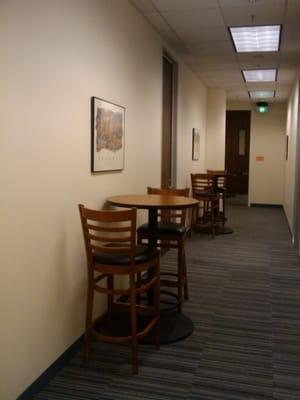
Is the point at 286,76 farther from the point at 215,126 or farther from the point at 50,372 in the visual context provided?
the point at 50,372

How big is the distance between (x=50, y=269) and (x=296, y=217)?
175 inches

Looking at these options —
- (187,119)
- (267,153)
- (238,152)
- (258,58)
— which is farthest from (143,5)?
(238,152)

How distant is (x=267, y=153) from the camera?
1080 cm

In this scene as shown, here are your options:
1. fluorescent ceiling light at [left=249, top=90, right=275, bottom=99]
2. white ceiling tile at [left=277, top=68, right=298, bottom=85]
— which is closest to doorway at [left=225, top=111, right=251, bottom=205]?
fluorescent ceiling light at [left=249, top=90, right=275, bottom=99]

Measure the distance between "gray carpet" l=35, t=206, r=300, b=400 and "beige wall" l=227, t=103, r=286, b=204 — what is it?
20.5 ft

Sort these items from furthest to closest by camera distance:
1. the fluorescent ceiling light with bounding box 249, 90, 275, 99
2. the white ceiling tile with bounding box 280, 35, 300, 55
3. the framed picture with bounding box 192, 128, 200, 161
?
the fluorescent ceiling light with bounding box 249, 90, 275, 99 → the framed picture with bounding box 192, 128, 200, 161 → the white ceiling tile with bounding box 280, 35, 300, 55

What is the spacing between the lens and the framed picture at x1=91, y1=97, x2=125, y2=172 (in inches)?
119

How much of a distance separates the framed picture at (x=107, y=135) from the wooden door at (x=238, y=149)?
8.10 m

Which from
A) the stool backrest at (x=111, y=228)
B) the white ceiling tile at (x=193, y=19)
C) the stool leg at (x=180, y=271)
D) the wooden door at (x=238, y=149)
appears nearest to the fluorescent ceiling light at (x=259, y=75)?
the white ceiling tile at (x=193, y=19)

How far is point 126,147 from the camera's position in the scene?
12.6 feet

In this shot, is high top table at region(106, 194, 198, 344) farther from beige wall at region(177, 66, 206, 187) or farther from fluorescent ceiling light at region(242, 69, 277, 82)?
fluorescent ceiling light at region(242, 69, 277, 82)

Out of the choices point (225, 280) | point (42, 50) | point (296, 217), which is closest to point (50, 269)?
point (42, 50)

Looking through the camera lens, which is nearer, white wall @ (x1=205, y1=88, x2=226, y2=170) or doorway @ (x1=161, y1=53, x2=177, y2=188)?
doorway @ (x1=161, y1=53, x2=177, y2=188)

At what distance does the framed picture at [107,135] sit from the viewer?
304 cm
